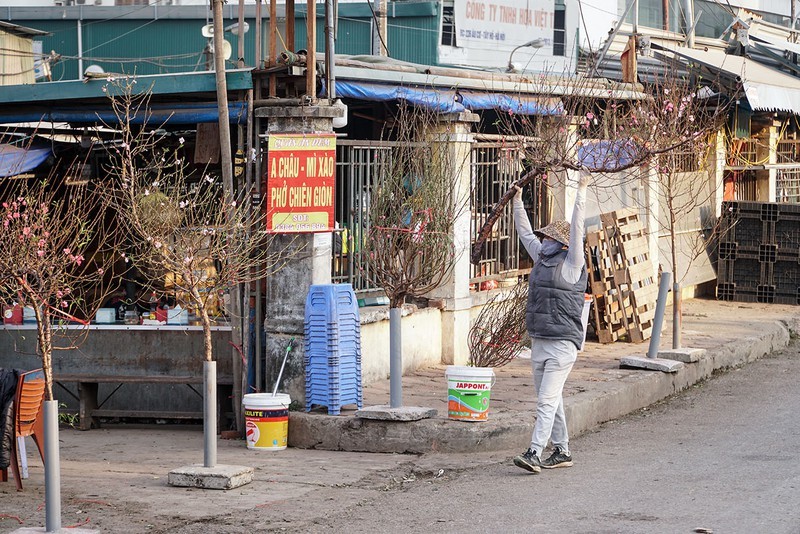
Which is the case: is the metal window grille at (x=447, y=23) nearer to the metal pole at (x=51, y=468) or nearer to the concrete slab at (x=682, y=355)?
the concrete slab at (x=682, y=355)

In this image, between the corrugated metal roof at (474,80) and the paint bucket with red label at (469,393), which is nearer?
the paint bucket with red label at (469,393)

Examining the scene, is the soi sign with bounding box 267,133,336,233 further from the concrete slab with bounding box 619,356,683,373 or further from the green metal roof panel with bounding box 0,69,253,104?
the concrete slab with bounding box 619,356,683,373

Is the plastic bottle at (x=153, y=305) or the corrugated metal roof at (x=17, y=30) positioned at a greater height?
the corrugated metal roof at (x=17, y=30)

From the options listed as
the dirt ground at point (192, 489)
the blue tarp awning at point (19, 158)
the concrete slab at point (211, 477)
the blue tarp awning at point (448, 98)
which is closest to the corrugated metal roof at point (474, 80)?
the blue tarp awning at point (448, 98)

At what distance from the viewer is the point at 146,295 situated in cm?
1255

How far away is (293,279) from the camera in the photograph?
1028 cm

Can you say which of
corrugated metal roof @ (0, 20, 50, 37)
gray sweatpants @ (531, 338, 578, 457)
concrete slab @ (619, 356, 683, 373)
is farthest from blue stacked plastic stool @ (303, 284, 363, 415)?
corrugated metal roof @ (0, 20, 50, 37)

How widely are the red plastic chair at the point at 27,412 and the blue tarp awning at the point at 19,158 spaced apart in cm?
329

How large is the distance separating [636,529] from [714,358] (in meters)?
7.32

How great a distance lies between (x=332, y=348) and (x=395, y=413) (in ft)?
2.80

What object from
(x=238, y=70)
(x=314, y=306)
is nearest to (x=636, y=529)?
(x=314, y=306)

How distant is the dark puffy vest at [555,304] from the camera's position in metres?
8.59

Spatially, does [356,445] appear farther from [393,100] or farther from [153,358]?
[393,100]

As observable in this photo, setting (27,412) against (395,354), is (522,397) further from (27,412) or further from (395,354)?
(27,412)
